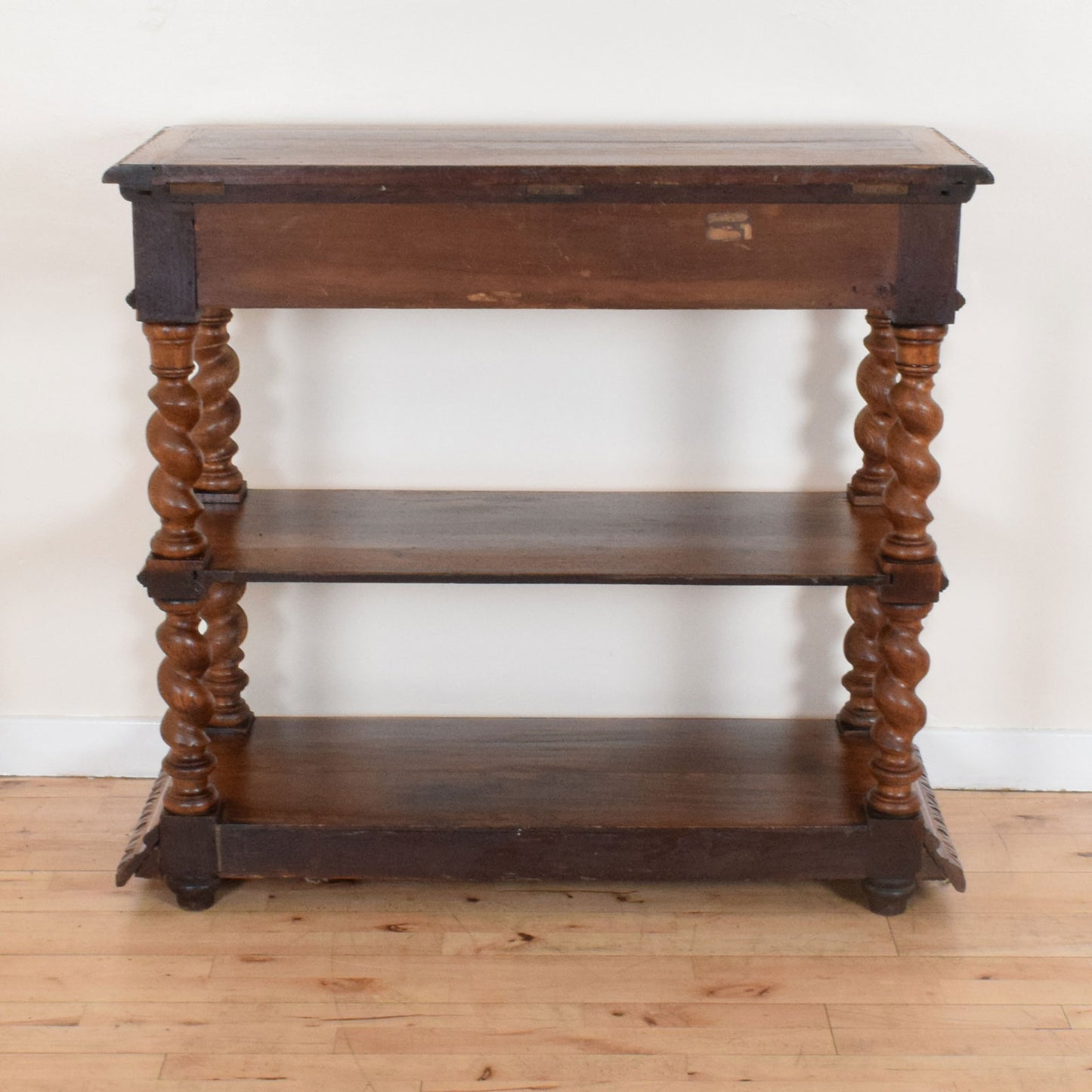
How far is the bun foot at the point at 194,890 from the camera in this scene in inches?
106

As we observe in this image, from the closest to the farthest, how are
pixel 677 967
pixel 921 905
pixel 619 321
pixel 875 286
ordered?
pixel 875 286
pixel 677 967
pixel 921 905
pixel 619 321

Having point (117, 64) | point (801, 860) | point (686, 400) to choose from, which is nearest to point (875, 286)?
point (686, 400)

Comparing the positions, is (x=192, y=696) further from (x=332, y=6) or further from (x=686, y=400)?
(x=332, y=6)

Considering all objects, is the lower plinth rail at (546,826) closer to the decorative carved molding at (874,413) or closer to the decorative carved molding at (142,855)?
the decorative carved molding at (142,855)

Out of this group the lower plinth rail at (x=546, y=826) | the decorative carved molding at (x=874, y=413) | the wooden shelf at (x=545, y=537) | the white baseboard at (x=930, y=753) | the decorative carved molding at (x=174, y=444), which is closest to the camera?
the decorative carved molding at (x=174, y=444)

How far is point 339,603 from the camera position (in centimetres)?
307

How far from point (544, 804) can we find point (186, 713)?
65 centimetres

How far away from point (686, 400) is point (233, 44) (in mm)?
1061

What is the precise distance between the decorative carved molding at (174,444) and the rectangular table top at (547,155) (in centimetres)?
25

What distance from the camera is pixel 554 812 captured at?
8.87ft

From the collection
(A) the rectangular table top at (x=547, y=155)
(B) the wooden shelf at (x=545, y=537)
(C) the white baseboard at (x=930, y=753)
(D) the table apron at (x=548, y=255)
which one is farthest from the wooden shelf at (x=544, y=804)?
(A) the rectangular table top at (x=547, y=155)

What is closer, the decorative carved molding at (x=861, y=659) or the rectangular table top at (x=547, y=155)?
the rectangular table top at (x=547, y=155)

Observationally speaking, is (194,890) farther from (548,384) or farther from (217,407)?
(548,384)

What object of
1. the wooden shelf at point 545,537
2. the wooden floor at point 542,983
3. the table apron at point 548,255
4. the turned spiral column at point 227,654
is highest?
the table apron at point 548,255
